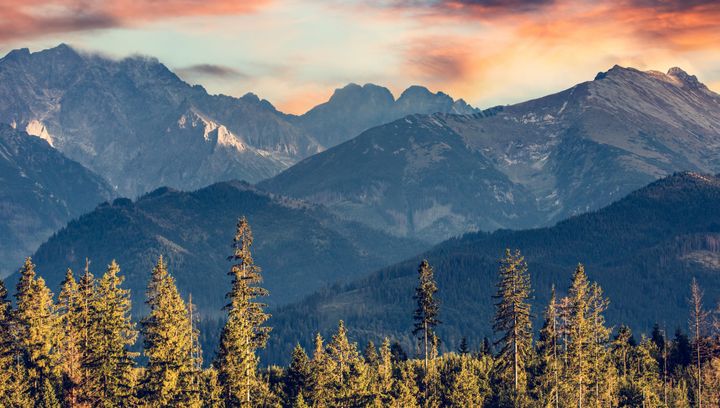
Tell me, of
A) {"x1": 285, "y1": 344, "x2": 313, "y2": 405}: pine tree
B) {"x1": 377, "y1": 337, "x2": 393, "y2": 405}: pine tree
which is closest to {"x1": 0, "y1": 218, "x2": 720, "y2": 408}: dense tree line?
{"x1": 285, "y1": 344, "x2": 313, "y2": 405}: pine tree

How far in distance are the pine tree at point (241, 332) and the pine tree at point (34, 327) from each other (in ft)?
87.3

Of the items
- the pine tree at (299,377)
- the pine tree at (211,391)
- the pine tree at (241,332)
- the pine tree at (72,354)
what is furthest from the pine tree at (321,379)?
the pine tree at (72,354)

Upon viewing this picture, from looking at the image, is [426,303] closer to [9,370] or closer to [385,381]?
[385,381]

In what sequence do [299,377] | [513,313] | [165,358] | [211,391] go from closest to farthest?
1. [165,358]
2. [211,391]
3. [299,377]
4. [513,313]

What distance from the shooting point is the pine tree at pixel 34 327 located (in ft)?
559

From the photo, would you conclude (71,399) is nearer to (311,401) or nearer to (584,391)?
(311,401)

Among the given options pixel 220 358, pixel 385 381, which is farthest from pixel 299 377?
pixel 220 358

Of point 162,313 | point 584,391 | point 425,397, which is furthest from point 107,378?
point 584,391

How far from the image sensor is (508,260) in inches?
Result: 7229

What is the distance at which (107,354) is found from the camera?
16188 centimetres

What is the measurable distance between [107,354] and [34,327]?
14.2 m

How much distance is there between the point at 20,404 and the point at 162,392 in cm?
2448

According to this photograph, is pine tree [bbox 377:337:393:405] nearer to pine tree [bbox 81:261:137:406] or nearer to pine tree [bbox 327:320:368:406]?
pine tree [bbox 327:320:368:406]

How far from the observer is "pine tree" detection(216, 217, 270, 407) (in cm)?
15562
